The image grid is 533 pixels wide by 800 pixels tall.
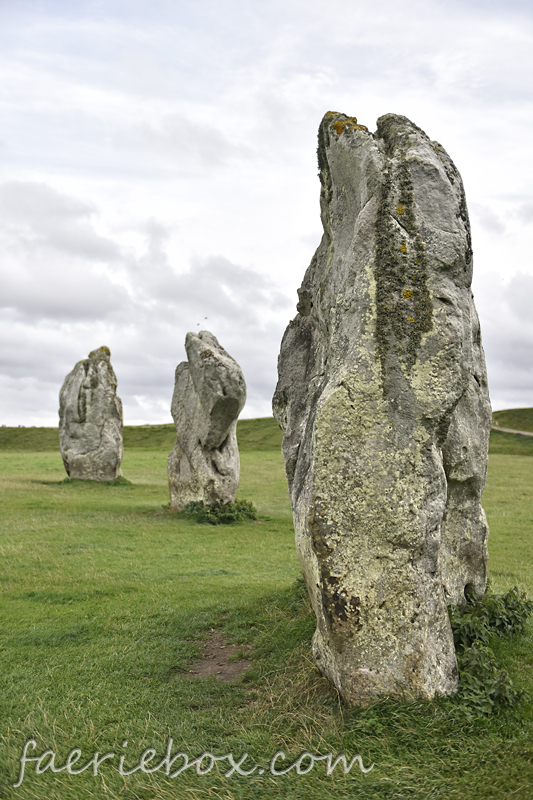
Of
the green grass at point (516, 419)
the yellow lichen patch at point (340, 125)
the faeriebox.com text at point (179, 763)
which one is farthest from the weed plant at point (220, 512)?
the green grass at point (516, 419)

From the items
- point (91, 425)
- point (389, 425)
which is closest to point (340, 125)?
point (389, 425)

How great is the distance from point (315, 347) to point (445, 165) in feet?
9.06

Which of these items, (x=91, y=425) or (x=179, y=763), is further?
(x=91, y=425)

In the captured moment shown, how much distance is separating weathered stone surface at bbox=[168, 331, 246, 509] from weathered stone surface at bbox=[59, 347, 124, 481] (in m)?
7.54

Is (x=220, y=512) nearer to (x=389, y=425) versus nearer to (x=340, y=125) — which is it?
(x=389, y=425)

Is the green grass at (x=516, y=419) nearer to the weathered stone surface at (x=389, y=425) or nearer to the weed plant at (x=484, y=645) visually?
the weed plant at (x=484, y=645)

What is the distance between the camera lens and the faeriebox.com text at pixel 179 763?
4.98m

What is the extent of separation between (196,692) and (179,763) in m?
1.51

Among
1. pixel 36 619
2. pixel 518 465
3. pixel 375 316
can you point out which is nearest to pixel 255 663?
pixel 36 619

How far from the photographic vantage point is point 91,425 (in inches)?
1056

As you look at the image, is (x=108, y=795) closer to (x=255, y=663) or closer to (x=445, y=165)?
(x=255, y=663)

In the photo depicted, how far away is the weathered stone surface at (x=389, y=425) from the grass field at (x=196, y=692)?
0.53 metres

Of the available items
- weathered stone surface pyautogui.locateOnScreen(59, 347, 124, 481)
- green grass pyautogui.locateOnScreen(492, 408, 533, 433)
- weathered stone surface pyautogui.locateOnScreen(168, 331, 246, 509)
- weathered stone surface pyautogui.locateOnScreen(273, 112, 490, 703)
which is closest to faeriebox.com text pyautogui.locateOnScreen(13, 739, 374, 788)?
weathered stone surface pyautogui.locateOnScreen(273, 112, 490, 703)

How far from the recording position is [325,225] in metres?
7.82
